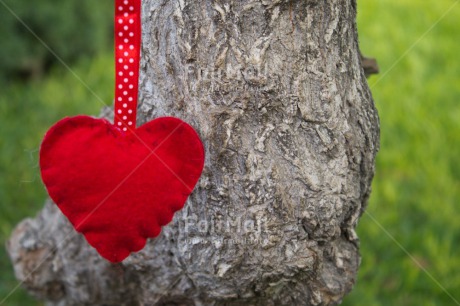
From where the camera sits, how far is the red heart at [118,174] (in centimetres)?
134

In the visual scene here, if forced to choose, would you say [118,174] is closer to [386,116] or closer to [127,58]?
[127,58]

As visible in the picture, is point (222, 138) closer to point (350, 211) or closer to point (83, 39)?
point (350, 211)

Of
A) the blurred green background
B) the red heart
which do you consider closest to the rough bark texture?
the red heart

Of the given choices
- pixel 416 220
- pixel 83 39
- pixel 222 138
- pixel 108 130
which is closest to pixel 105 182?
pixel 108 130

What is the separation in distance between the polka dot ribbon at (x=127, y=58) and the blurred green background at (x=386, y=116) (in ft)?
2.58

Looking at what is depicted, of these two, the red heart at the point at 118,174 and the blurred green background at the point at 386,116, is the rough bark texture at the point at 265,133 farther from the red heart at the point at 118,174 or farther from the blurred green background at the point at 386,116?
the blurred green background at the point at 386,116

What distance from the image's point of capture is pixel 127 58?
135 centimetres

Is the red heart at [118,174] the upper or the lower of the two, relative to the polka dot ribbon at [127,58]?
lower

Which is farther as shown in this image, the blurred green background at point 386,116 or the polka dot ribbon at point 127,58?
the blurred green background at point 386,116

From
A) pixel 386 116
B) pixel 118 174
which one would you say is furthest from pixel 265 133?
pixel 386 116

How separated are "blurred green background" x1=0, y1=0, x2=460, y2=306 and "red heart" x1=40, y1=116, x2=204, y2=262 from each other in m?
0.73

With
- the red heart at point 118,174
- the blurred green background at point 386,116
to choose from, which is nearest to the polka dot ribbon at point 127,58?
the red heart at point 118,174

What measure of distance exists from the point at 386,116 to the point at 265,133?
7.11 feet

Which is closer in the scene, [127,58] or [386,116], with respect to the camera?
[127,58]
